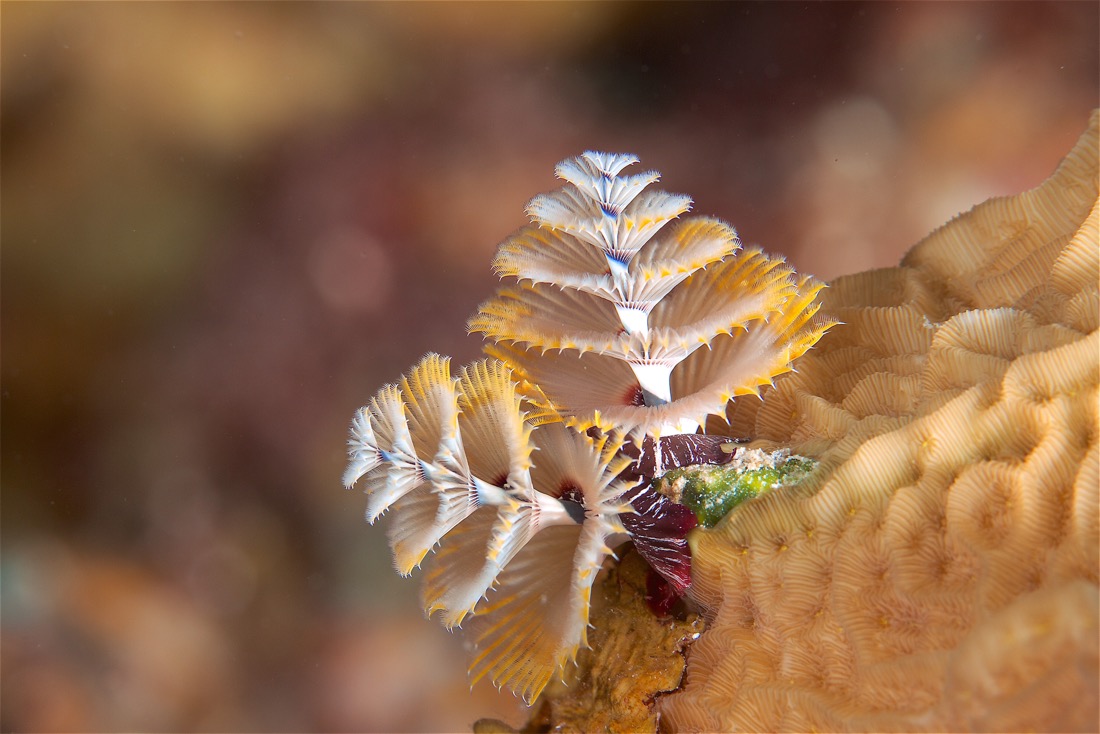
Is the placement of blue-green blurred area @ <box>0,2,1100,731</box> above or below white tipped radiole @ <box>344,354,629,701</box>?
above

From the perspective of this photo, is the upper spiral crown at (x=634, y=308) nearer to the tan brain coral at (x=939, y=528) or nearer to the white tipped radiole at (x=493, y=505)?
the white tipped radiole at (x=493, y=505)

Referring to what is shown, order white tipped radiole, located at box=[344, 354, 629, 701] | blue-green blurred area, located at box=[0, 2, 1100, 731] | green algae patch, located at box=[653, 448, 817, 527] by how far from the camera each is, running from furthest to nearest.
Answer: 1. blue-green blurred area, located at box=[0, 2, 1100, 731]
2. green algae patch, located at box=[653, 448, 817, 527]
3. white tipped radiole, located at box=[344, 354, 629, 701]

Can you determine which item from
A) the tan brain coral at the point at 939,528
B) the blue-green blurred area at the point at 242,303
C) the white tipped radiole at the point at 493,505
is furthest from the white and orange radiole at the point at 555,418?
the blue-green blurred area at the point at 242,303

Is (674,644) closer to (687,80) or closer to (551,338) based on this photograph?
(551,338)

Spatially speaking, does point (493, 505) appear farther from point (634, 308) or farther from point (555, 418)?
point (634, 308)

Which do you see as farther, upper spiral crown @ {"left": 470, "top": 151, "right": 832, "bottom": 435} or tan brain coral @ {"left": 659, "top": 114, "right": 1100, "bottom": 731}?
upper spiral crown @ {"left": 470, "top": 151, "right": 832, "bottom": 435}

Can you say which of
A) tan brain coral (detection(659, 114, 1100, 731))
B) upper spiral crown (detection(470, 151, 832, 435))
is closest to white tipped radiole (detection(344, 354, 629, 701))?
upper spiral crown (detection(470, 151, 832, 435))

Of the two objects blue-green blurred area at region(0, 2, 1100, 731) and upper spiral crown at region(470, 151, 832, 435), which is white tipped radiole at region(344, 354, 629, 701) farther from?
blue-green blurred area at region(0, 2, 1100, 731)
